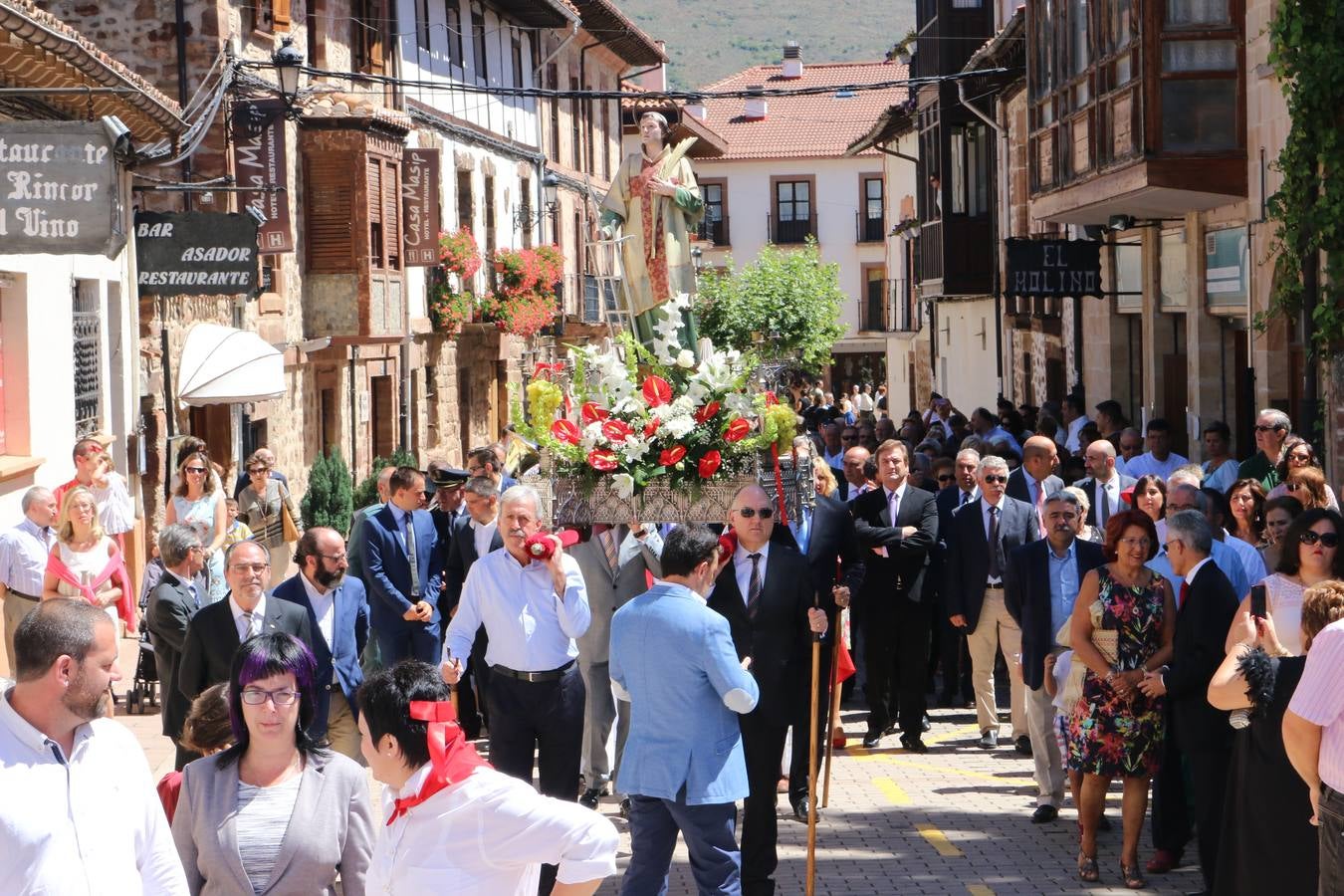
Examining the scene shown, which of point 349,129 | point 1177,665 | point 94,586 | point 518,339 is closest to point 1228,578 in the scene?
point 1177,665

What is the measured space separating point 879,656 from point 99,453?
536 cm

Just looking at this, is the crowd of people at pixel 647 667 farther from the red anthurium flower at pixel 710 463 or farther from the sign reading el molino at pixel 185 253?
the sign reading el molino at pixel 185 253

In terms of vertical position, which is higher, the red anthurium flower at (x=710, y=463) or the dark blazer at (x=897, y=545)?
the red anthurium flower at (x=710, y=463)

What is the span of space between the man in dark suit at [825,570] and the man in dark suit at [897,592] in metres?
1.99

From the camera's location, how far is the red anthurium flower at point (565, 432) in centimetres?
923

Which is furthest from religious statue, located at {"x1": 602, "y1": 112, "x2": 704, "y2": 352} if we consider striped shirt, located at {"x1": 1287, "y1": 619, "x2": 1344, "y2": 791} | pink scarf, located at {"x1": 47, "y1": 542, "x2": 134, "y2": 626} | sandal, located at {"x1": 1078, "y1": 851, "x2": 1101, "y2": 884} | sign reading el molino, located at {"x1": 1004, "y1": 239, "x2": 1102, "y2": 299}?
sign reading el molino, located at {"x1": 1004, "y1": 239, "x2": 1102, "y2": 299}

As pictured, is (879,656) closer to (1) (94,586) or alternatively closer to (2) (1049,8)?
(1) (94,586)

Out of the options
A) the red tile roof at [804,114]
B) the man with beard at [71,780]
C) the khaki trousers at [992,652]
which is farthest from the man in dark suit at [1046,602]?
the red tile roof at [804,114]

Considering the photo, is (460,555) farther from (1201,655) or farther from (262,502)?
(1201,655)

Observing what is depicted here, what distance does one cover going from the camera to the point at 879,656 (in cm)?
1261

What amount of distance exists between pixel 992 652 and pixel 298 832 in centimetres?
774

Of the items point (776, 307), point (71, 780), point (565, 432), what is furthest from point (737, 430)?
point (776, 307)

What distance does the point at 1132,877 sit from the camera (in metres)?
8.73

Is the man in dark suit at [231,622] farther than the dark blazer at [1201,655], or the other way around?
the dark blazer at [1201,655]
